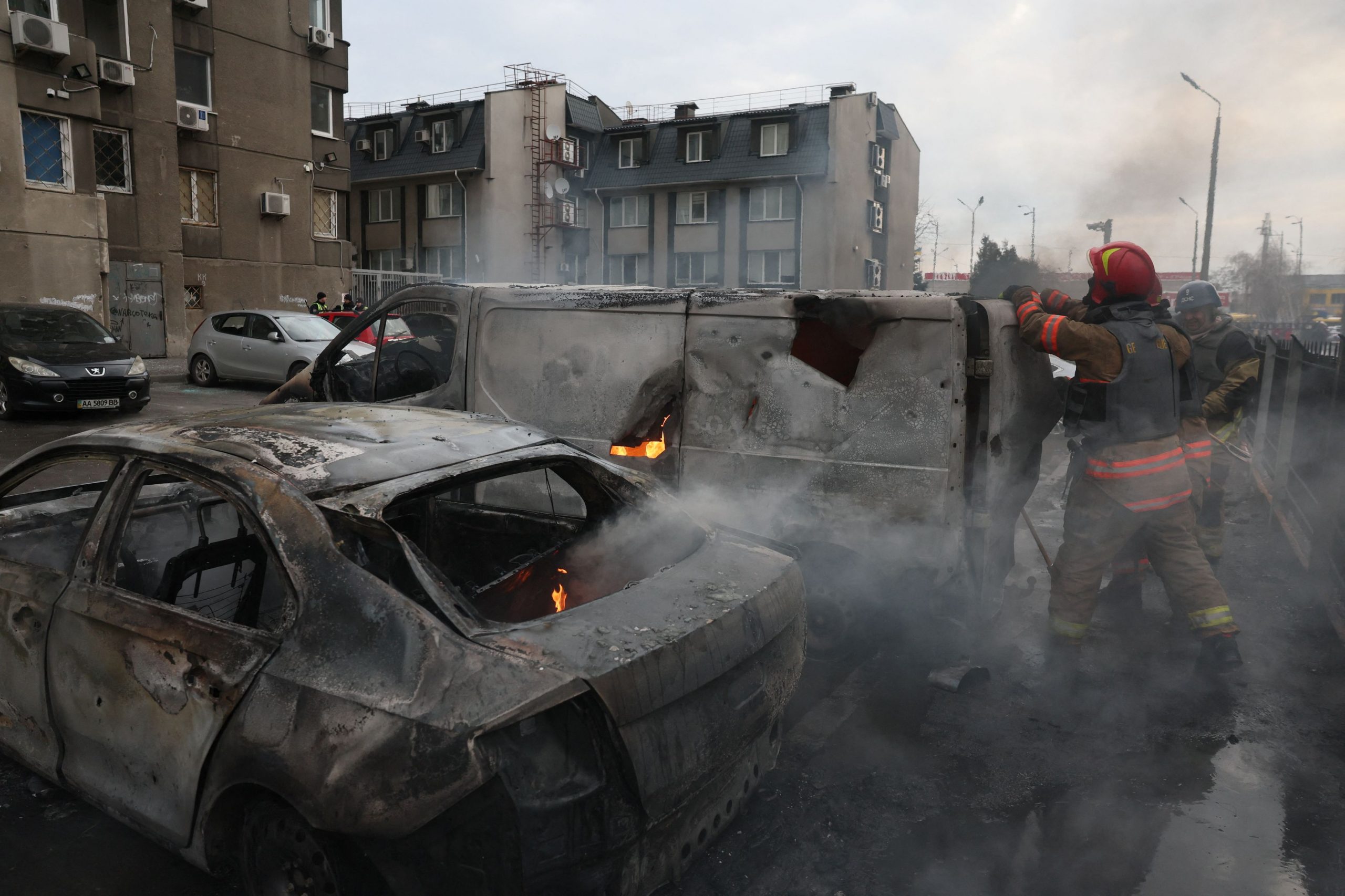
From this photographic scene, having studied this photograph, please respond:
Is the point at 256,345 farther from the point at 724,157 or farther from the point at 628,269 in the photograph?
the point at 628,269

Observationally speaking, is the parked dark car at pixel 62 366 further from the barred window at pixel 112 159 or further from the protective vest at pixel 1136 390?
the protective vest at pixel 1136 390

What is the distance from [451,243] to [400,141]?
506 centimetres

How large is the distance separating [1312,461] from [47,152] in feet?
67.1

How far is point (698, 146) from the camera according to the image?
35.4m

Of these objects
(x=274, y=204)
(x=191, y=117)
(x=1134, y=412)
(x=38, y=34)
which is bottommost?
(x=1134, y=412)

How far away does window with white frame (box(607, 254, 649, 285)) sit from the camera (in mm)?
37062

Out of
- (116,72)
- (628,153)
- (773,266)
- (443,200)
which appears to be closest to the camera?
(116,72)

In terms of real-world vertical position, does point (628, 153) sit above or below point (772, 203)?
above

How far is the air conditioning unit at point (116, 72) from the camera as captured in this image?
1800cm

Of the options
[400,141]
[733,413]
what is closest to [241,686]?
[733,413]

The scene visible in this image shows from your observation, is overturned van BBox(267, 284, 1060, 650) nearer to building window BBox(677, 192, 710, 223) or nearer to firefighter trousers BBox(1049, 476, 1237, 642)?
firefighter trousers BBox(1049, 476, 1237, 642)

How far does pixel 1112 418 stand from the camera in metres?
4.44

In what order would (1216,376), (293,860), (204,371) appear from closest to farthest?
(293,860)
(1216,376)
(204,371)

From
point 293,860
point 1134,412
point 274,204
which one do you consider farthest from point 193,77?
point 293,860
